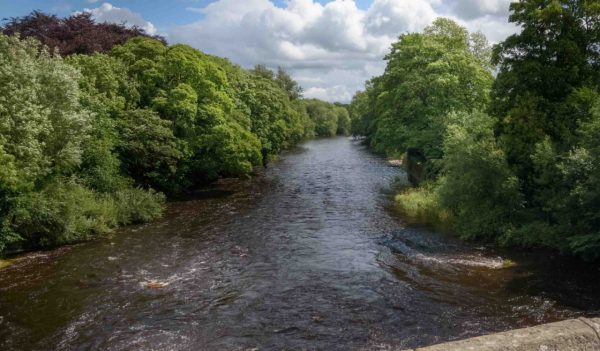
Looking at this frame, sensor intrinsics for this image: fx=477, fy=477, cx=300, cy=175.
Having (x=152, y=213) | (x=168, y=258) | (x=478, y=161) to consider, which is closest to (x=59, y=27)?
(x=152, y=213)

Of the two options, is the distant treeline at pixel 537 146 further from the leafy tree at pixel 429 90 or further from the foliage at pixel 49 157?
the foliage at pixel 49 157

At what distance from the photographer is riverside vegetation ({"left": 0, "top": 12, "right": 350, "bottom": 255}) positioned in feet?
68.3

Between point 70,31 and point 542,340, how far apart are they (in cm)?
4769

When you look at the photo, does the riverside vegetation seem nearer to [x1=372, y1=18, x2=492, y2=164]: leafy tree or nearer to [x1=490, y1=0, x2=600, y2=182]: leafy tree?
[x1=372, y1=18, x2=492, y2=164]: leafy tree

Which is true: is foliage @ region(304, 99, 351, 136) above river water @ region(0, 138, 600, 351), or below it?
above

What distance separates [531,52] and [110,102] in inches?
942

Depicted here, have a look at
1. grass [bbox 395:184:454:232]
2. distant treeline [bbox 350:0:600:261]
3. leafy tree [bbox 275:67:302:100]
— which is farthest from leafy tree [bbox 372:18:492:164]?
leafy tree [bbox 275:67:302:100]

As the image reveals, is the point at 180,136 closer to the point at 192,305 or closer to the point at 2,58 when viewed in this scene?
the point at 2,58

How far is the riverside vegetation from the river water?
192 cm

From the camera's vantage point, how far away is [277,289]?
1739cm

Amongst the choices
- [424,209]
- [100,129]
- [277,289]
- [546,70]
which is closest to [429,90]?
[424,209]

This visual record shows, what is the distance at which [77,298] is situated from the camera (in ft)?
55.2

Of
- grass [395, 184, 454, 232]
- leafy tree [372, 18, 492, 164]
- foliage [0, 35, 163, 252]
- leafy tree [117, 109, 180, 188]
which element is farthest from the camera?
leafy tree [372, 18, 492, 164]

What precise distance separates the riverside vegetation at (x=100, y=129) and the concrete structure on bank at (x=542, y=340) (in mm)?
19007
